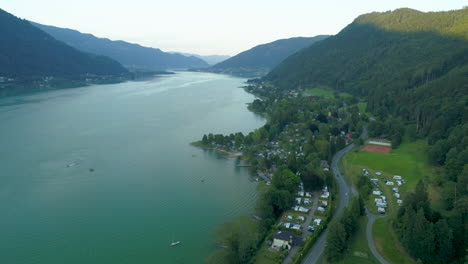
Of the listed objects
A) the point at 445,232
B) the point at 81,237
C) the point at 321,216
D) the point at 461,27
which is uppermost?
the point at 461,27

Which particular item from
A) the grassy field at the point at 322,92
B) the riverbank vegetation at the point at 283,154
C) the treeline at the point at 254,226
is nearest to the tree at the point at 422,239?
the riverbank vegetation at the point at 283,154

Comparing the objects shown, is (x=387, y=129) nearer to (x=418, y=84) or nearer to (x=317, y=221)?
(x=418, y=84)

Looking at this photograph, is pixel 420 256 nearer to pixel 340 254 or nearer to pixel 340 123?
pixel 340 254

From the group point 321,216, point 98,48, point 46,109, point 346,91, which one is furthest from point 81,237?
point 98,48

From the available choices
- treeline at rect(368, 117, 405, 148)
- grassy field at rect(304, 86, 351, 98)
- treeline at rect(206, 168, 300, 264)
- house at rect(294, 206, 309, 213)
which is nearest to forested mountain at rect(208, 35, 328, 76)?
grassy field at rect(304, 86, 351, 98)

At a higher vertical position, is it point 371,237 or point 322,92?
point 322,92

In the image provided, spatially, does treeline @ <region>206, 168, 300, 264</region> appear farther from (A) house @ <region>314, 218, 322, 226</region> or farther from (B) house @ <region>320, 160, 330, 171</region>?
(B) house @ <region>320, 160, 330, 171</region>

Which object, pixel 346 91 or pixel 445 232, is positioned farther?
pixel 346 91

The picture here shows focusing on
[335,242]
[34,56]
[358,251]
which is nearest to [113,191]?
[335,242]
